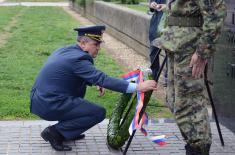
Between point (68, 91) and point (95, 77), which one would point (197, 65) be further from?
point (68, 91)

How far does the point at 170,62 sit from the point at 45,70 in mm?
1195

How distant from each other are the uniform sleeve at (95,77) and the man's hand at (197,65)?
66 cm

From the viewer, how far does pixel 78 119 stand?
17.3ft

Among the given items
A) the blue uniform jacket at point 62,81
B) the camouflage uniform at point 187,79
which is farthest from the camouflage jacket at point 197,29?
the blue uniform jacket at point 62,81

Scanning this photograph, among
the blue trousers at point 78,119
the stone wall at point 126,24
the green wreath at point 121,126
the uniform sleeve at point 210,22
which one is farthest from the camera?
the stone wall at point 126,24

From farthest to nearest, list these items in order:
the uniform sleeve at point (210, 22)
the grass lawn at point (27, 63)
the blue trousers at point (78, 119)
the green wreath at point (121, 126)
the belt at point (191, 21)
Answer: the grass lawn at point (27, 63) < the blue trousers at point (78, 119) < the green wreath at point (121, 126) < the belt at point (191, 21) < the uniform sleeve at point (210, 22)

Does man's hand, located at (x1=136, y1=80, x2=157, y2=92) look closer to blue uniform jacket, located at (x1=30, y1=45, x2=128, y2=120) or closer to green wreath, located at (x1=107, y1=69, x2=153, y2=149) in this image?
green wreath, located at (x1=107, y1=69, x2=153, y2=149)

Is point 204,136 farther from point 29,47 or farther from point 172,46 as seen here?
point 29,47

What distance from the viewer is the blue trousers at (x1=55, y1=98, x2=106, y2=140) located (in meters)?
5.27

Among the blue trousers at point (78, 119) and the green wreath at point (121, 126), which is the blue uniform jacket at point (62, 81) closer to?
the blue trousers at point (78, 119)

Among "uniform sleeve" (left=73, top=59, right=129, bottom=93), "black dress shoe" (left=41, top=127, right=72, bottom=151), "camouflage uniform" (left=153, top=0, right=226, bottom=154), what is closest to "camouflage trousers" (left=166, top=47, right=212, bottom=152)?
"camouflage uniform" (left=153, top=0, right=226, bottom=154)

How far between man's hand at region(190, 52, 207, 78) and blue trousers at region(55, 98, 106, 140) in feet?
3.88

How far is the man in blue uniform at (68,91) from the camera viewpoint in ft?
17.0

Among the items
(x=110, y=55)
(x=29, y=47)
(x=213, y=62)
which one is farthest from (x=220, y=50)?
(x=29, y=47)
